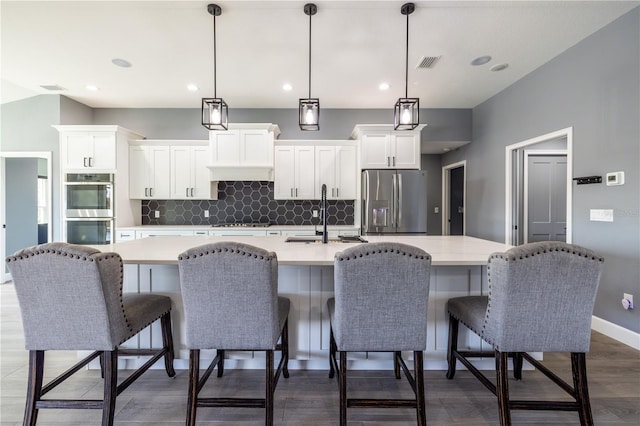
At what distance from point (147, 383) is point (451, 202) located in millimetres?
5537

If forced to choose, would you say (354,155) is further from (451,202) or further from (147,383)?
(147,383)

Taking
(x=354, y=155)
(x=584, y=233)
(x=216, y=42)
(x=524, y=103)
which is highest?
(x=216, y=42)

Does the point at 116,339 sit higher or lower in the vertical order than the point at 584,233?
lower

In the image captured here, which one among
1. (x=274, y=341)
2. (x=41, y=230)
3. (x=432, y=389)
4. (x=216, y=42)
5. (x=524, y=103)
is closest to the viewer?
(x=274, y=341)

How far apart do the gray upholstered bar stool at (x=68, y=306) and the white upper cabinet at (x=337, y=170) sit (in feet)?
10.4

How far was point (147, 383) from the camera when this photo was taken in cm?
185

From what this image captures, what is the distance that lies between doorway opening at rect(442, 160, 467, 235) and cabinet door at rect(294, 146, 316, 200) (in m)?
2.89

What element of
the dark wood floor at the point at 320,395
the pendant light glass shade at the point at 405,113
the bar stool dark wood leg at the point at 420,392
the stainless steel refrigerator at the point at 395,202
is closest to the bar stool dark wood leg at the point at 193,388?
the dark wood floor at the point at 320,395

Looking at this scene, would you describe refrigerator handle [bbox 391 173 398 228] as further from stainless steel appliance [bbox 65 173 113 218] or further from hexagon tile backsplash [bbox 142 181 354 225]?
stainless steel appliance [bbox 65 173 113 218]

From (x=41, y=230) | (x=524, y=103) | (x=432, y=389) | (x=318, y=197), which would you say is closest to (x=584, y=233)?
(x=524, y=103)

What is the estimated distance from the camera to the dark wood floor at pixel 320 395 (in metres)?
1.56

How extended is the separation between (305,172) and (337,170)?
48 centimetres

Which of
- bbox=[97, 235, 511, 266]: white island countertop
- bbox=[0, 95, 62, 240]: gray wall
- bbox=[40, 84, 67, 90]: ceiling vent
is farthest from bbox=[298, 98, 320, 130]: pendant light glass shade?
bbox=[0, 95, 62, 240]: gray wall

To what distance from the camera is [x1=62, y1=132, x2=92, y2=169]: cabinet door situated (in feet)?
13.0
